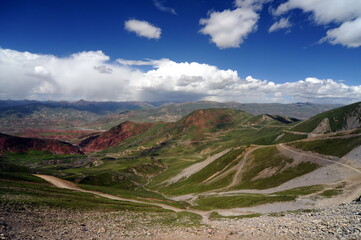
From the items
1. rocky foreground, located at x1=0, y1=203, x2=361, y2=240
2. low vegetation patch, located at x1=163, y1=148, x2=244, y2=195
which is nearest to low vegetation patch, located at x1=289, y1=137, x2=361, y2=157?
low vegetation patch, located at x1=163, y1=148, x2=244, y2=195

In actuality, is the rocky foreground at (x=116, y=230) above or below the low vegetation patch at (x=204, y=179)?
above

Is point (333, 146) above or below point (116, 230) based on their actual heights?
below

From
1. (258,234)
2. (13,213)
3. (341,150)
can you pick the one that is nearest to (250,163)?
(341,150)

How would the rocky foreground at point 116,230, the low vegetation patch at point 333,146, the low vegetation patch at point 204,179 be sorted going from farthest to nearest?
the low vegetation patch at point 204,179 → the low vegetation patch at point 333,146 → the rocky foreground at point 116,230

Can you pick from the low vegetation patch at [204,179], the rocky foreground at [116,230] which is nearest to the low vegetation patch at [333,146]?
the low vegetation patch at [204,179]

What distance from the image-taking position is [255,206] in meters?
61.6

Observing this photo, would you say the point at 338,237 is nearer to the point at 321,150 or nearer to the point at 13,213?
the point at 13,213

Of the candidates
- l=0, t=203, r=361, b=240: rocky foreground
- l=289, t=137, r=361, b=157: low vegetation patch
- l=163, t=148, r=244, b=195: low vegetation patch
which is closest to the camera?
l=0, t=203, r=361, b=240: rocky foreground

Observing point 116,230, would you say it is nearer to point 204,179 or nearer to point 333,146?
point 204,179

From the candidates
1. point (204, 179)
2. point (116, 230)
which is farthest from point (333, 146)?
point (116, 230)

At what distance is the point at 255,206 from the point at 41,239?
194 feet

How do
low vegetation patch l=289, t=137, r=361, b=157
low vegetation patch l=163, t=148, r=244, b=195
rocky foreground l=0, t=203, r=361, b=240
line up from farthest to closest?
low vegetation patch l=163, t=148, r=244, b=195 → low vegetation patch l=289, t=137, r=361, b=157 → rocky foreground l=0, t=203, r=361, b=240

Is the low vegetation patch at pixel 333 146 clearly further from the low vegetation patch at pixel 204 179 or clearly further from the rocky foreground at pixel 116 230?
the rocky foreground at pixel 116 230

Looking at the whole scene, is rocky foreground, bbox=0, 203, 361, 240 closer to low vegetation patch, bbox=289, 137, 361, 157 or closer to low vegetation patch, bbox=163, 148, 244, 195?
low vegetation patch, bbox=289, 137, 361, 157
